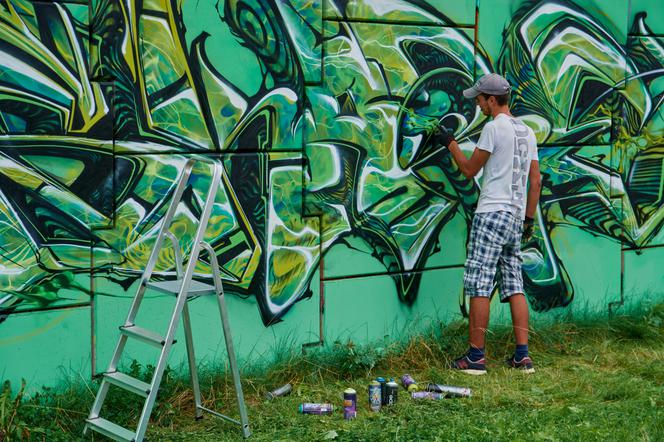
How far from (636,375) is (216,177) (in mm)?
3431

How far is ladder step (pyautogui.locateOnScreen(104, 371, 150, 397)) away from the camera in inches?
187

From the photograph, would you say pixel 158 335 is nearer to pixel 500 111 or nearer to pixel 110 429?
pixel 110 429

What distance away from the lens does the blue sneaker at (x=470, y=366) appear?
6.47 m

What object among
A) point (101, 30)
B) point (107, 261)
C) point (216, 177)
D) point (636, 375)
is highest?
point (101, 30)

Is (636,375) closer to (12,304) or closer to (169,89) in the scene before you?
(169,89)

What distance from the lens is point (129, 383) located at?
4.85 m

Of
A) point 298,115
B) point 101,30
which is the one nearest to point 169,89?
point 101,30

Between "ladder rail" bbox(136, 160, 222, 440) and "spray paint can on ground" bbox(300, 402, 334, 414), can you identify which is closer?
"ladder rail" bbox(136, 160, 222, 440)

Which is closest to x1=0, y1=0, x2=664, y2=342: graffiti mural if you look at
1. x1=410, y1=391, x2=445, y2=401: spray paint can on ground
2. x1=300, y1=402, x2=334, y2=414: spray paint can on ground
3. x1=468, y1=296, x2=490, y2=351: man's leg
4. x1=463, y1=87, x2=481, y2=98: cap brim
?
x1=463, y1=87, x2=481, y2=98: cap brim

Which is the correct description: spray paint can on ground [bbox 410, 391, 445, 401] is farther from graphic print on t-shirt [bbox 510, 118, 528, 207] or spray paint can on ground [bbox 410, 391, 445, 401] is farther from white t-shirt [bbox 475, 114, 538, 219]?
graphic print on t-shirt [bbox 510, 118, 528, 207]

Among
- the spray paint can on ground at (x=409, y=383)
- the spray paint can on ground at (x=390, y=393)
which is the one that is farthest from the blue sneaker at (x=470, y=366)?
the spray paint can on ground at (x=390, y=393)

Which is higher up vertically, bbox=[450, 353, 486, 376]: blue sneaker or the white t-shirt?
the white t-shirt

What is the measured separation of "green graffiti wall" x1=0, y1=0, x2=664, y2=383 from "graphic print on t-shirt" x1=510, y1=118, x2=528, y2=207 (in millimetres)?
602

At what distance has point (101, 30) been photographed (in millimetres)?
5430
